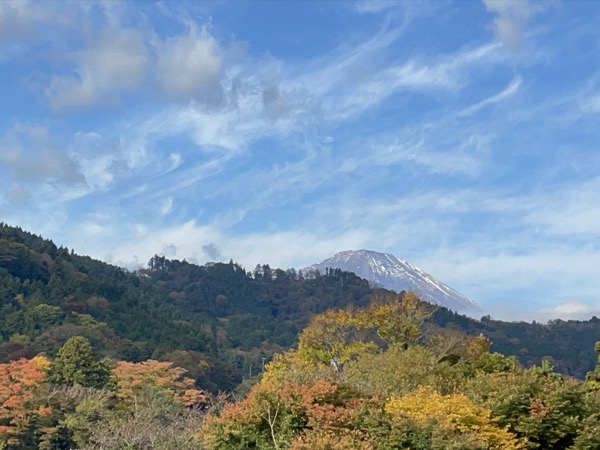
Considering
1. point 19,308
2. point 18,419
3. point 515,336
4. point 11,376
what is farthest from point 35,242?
point 515,336

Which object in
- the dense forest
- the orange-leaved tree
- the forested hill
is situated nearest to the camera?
the dense forest

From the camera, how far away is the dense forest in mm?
17078

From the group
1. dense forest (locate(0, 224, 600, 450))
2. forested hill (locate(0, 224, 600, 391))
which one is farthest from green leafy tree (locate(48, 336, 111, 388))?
forested hill (locate(0, 224, 600, 391))

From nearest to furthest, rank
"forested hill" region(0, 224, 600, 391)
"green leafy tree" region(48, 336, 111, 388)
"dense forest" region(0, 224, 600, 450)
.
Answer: "dense forest" region(0, 224, 600, 450) → "green leafy tree" region(48, 336, 111, 388) → "forested hill" region(0, 224, 600, 391)

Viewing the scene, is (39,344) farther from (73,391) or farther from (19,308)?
(73,391)

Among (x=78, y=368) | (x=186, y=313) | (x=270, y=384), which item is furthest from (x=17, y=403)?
(x=186, y=313)

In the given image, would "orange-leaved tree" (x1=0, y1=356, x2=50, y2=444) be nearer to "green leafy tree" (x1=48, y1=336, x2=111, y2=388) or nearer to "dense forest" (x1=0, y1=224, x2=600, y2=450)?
"dense forest" (x1=0, y1=224, x2=600, y2=450)

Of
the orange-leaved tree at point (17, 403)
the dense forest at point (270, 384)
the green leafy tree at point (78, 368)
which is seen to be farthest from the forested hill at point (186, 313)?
the orange-leaved tree at point (17, 403)

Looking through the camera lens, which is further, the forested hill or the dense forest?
the forested hill

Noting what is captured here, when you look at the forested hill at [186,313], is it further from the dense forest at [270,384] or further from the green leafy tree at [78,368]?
the green leafy tree at [78,368]

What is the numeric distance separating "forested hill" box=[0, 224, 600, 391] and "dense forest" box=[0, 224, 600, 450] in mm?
290

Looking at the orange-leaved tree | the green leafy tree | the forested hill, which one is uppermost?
the forested hill

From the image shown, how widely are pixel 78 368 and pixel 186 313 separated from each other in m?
80.5

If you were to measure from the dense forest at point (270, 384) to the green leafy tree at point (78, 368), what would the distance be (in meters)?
0.08
